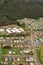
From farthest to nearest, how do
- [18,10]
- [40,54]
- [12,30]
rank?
1. [18,10]
2. [12,30]
3. [40,54]

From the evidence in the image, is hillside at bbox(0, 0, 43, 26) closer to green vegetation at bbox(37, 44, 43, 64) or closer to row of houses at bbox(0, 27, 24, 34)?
row of houses at bbox(0, 27, 24, 34)

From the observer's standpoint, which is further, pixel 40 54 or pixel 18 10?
pixel 18 10

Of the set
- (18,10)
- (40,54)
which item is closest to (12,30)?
(18,10)

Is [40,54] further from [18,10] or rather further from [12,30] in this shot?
[18,10]

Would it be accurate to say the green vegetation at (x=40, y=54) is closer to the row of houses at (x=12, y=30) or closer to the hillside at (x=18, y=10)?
the row of houses at (x=12, y=30)

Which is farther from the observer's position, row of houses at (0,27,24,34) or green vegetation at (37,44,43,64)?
row of houses at (0,27,24,34)

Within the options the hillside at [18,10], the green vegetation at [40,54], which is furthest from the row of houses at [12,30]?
the green vegetation at [40,54]

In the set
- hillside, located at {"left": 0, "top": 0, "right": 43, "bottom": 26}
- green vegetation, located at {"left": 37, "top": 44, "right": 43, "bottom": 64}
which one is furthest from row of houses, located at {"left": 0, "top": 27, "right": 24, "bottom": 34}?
green vegetation, located at {"left": 37, "top": 44, "right": 43, "bottom": 64}

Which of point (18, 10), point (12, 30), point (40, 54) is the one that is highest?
point (40, 54)

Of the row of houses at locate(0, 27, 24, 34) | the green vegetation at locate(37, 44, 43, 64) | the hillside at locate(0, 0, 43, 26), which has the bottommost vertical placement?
the hillside at locate(0, 0, 43, 26)
